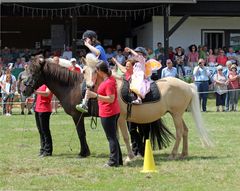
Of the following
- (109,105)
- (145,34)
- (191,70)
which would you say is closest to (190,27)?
(145,34)

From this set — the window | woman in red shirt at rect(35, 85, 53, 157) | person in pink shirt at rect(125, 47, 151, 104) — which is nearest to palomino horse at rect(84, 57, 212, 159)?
person in pink shirt at rect(125, 47, 151, 104)

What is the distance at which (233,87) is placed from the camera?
2359cm

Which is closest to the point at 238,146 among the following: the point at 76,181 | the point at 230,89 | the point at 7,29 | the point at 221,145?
the point at 221,145

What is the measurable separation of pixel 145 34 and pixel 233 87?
8.29 m

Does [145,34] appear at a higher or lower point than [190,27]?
lower

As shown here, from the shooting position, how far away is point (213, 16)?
30016mm

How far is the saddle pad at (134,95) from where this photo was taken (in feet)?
35.6

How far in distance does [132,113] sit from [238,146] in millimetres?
3068

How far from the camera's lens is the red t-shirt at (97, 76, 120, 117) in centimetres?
971

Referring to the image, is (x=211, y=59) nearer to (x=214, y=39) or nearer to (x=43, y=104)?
(x=214, y=39)

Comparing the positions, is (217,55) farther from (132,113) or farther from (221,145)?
(132,113)

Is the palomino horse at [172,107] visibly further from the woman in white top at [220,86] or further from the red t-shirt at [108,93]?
the woman in white top at [220,86]

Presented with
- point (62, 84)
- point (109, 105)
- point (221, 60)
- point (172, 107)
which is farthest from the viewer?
point (221, 60)

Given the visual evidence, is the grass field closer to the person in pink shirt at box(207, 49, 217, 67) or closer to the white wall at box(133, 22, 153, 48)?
the person in pink shirt at box(207, 49, 217, 67)
